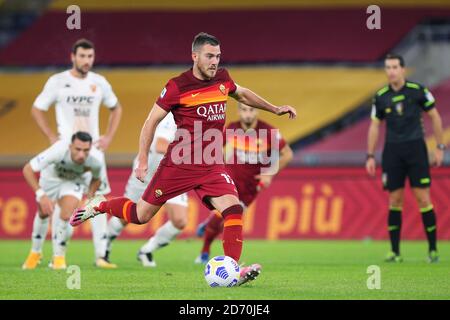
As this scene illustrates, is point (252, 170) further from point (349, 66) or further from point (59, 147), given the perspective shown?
point (349, 66)

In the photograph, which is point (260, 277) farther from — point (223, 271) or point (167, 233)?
point (167, 233)

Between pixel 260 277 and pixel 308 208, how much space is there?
798cm

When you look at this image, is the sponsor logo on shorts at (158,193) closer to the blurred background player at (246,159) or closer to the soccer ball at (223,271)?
the soccer ball at (223,271)

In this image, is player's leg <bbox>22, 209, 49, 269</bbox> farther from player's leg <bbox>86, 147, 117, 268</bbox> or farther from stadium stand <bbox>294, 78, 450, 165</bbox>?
stadium stand <bbox>294, 78, 450, 165</bbox>

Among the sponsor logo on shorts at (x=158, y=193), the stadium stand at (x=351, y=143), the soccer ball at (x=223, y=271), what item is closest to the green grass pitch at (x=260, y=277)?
the soccer ball at (x=223, y=271)

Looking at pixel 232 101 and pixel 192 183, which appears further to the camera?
pixel 232 101

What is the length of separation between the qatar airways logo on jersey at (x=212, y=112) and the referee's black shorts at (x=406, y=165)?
4158 mm

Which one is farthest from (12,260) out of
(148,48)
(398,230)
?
(148,48)

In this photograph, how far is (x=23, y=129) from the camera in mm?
23000

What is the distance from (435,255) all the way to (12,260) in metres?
5.19

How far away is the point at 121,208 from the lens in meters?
8.84

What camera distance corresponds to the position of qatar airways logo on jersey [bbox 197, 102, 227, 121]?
823 cm

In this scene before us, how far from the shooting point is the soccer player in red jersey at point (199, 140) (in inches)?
320

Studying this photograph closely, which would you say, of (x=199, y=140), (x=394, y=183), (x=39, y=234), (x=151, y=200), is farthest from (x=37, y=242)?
(x=394, y=183)
